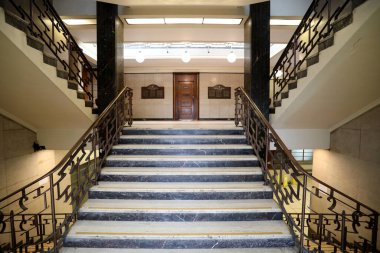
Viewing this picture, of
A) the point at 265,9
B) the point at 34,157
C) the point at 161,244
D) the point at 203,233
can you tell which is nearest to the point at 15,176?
the point at 34,157

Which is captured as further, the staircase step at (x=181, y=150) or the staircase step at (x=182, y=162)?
the staircase step at (x=181, y=150)

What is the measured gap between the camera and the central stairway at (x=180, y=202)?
116 inches

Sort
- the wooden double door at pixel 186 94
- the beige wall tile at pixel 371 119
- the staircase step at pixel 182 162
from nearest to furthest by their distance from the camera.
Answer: the staircase step at pixel 182 162, the beige wall tile at pixel 371 119, the wooden double door at pixel 186 94

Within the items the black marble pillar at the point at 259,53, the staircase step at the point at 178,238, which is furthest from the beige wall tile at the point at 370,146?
the staircase step at the point at 178,238

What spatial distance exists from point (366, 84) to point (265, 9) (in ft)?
8.54

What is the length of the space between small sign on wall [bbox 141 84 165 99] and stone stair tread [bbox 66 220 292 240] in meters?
8.47

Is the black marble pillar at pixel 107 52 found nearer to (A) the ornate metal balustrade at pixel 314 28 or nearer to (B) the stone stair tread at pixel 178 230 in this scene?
(B) the stone stair tread at pixel 178 230

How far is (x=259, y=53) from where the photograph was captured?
530cm

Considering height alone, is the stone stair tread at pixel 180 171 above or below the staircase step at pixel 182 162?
below

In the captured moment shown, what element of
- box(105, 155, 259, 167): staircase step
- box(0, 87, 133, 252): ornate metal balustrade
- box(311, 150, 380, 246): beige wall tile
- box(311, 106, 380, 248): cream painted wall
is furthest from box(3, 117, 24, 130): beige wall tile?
box(311, 150, 380, 246): beige wall tile

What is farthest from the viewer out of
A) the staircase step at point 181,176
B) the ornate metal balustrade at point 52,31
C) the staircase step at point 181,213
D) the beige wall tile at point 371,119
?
the beige wall tile at point 371,119

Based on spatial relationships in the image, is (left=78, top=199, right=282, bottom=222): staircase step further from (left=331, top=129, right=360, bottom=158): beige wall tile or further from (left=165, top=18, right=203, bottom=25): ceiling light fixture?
(left=165, top=18, right=203, bottom=25): ceiling light fixture

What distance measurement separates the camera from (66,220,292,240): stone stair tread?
2.96 meters

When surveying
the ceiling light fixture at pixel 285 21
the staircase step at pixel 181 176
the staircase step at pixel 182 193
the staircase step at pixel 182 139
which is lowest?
the staircase step at pixel 182 193
